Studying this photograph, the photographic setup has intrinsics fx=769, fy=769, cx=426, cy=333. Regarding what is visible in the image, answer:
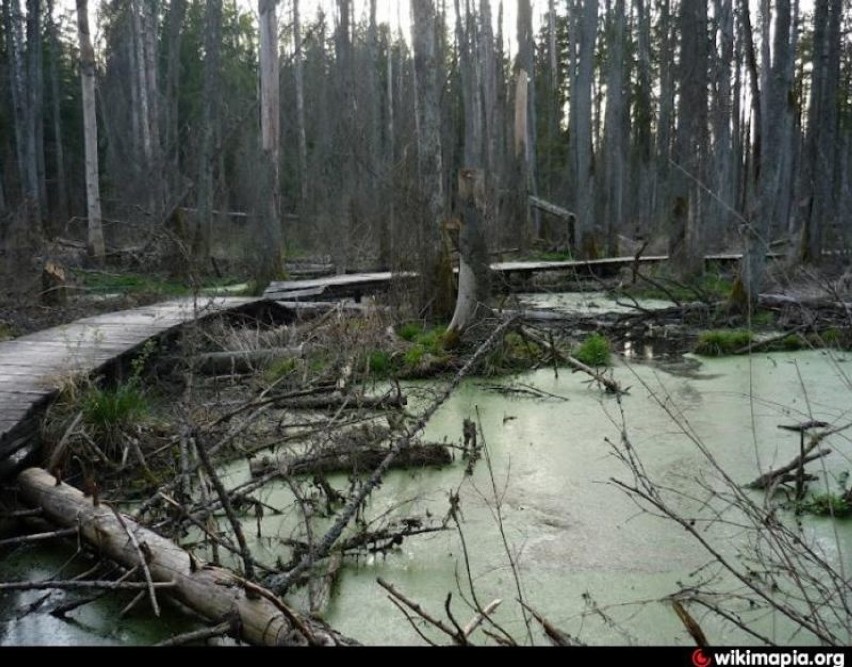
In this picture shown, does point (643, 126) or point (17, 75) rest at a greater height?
point (17, 75)

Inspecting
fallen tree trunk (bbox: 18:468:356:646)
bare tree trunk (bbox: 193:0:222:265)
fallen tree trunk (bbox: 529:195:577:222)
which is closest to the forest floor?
fallen tree trunk (bbox: 18:468:356:646)

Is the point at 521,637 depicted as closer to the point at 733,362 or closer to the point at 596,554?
the point at 596,554

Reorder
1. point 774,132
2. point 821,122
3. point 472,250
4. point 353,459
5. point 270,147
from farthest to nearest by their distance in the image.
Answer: point 821,122 < point 270,147 < point 774,132 < point 472,250 < point 353,459

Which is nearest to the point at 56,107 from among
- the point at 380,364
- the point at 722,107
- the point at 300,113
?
the point at 300,113

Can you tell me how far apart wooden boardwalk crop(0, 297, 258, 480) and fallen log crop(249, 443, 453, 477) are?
0.89 meters

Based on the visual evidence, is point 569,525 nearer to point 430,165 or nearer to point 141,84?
point 430,165

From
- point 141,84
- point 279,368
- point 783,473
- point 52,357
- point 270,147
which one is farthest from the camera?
point 141,84

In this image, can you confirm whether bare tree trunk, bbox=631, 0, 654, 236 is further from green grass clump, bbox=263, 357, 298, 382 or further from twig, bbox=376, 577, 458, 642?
twig, bbox=376, 577, 458, 642

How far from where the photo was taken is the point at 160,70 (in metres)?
27.4

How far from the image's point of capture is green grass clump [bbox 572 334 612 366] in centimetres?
660

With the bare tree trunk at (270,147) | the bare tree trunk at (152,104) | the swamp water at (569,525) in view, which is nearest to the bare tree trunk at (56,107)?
the bare tree trunk at (152,104)

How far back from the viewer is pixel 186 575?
8.71 feet

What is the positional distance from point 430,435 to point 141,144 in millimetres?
15015

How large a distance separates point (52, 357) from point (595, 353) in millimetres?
4247
